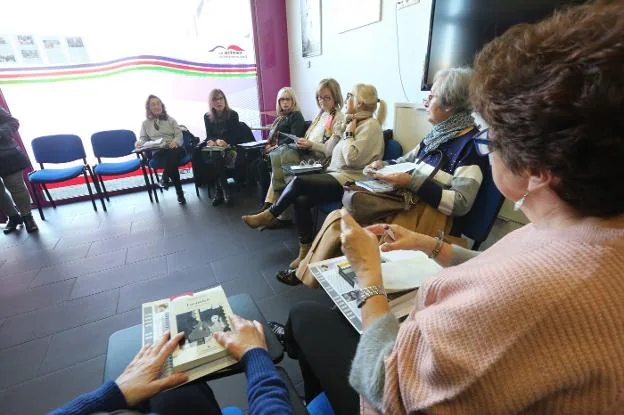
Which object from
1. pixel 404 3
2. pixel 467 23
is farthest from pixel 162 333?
pixel 404 3

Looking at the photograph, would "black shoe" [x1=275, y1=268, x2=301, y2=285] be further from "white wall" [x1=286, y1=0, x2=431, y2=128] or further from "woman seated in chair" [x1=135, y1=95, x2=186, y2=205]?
"woman seated in chair" [x1=135, y1=95, x2=186, y2=205]

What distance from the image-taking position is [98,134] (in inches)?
143

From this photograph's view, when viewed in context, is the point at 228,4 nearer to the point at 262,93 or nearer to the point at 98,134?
the point at 262,93

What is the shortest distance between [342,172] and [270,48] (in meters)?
2.98

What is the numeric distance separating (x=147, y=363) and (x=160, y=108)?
12.2 ft

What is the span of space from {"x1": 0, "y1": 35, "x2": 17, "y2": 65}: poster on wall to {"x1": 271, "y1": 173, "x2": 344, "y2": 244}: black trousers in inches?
141

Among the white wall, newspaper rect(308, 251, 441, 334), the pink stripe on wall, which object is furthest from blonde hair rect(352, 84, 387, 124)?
the pink stripe on wall

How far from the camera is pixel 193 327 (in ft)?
2.67

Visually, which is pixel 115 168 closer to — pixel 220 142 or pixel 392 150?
pixel 220 142

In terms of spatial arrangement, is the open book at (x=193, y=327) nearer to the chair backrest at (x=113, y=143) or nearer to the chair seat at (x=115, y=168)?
the chair seat at (x=115, y=168)

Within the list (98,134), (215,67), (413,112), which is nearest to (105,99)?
(98,134)

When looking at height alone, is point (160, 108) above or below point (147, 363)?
above

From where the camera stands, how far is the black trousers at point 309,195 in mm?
2152

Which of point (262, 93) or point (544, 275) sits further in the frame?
point (262, 93)
